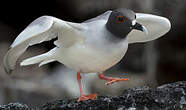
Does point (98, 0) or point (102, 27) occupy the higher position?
point (98, 0)

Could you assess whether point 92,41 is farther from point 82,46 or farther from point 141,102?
point 141,102

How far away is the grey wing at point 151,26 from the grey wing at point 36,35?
0.65m

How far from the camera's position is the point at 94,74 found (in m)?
6.97

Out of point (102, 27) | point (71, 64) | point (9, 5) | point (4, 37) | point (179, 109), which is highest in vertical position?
point (9, 5)

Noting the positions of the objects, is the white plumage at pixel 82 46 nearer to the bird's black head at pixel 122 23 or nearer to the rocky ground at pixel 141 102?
the bird's black head at pixel 122 23

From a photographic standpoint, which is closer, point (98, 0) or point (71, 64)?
point (71, 64)

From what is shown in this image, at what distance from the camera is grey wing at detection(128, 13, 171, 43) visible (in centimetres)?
336

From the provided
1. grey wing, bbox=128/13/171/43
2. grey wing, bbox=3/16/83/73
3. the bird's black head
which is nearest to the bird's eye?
the bird's black head

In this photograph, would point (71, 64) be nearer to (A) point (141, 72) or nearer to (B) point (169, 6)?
(B) point (169, 6)

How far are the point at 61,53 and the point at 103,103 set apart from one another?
57 cm

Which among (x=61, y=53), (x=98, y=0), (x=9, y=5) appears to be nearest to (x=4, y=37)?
(x=9, y=5)

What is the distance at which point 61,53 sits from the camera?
307 cm

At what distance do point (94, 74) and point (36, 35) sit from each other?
4.38 metres

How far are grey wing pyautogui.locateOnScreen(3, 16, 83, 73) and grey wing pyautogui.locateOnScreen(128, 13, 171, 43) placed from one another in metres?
0.65
